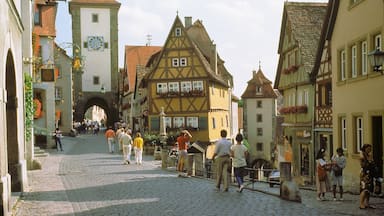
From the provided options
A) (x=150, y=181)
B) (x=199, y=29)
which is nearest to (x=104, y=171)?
(x=150, y=181)

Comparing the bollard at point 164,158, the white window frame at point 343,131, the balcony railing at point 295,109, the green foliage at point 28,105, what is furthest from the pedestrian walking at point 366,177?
the balcony railing at point 295,109

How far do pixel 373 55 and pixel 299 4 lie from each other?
1967 cm

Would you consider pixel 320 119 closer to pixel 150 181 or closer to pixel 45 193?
pixel 150 181

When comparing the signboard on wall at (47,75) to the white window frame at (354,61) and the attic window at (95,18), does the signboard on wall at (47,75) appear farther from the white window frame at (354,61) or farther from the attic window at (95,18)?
the attic window at (95,18)

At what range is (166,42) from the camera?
152 feet

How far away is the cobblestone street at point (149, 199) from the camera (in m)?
12.3

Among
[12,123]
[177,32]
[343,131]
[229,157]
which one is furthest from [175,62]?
[12,123]

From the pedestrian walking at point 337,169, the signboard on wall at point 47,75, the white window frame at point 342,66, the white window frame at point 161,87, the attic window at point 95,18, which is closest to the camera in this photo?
the pedestrian walking at point 337,169

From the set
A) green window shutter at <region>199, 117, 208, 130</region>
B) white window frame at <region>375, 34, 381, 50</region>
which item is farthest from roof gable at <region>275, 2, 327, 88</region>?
green window shutter at <region>199, 117, 208, 130</region>

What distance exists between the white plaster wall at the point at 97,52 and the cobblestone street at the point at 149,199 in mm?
49299

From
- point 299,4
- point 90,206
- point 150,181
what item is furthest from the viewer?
point 299,4

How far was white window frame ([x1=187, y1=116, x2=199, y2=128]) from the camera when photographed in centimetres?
4725

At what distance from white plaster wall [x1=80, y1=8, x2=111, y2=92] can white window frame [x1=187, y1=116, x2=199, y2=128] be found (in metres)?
24.8

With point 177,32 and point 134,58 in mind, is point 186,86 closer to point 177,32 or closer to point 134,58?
point 177,32
